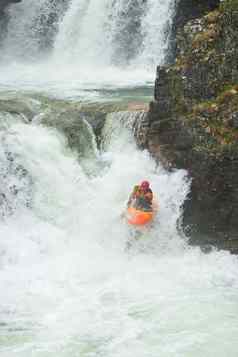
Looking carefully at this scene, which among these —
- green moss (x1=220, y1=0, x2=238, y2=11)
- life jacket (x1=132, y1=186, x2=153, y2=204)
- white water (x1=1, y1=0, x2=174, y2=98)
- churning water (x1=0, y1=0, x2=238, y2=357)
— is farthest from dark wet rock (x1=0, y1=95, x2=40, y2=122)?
green moss (x1=220, y1=0, x2=238, y2=11)

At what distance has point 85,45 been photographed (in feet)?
61.1

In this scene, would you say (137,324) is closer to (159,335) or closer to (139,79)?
(159,335)

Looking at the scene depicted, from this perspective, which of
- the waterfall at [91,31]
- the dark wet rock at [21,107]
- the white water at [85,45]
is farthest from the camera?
the waterfall at [91,31]

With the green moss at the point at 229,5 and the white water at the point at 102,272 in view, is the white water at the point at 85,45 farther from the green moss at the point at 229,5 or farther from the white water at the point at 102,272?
the green moss at the point at 229,5

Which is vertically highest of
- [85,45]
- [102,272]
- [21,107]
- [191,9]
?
[85,45]

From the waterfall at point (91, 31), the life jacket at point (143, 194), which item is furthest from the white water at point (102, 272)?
the waterfall at point (91, 31)

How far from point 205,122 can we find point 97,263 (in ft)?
9.34

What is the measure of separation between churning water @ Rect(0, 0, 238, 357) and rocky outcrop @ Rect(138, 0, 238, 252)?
0.30m

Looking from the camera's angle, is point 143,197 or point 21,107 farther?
point 21,107

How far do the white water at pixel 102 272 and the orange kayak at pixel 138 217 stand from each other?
271 mm

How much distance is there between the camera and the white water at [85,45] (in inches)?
652

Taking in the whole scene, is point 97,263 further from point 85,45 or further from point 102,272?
point 85,45

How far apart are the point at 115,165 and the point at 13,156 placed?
72.9 inches

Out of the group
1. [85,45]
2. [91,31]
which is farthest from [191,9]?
[85,45]
